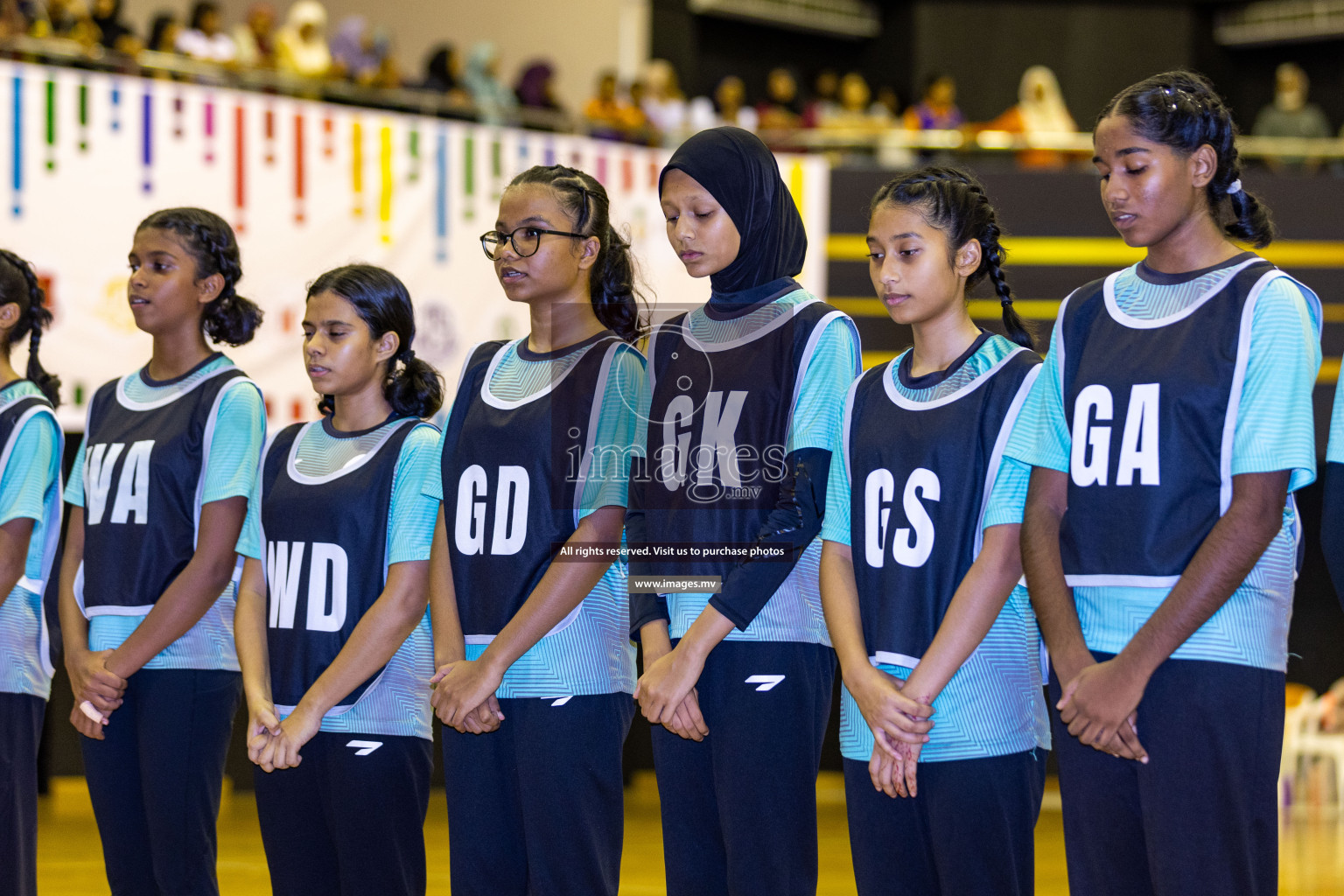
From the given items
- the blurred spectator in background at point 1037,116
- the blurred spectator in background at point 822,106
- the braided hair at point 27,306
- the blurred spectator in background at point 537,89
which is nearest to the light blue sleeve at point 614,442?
the braided hair at point 27,306

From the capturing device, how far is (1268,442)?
1686mm

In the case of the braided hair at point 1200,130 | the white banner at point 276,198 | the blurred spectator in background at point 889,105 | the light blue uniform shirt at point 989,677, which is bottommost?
the light blue uniform shirt at point 989,677

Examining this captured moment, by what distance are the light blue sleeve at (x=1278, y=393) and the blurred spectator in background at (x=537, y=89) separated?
6426 millimetres

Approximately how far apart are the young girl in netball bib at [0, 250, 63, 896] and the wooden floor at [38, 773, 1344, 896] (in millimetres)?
1528

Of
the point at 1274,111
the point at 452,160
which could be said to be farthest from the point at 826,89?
the point at 452,160

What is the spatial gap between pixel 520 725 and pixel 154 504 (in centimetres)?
88

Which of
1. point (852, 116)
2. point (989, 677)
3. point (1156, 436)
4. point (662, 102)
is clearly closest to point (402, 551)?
point (989, 677)

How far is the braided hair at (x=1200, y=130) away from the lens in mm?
1816

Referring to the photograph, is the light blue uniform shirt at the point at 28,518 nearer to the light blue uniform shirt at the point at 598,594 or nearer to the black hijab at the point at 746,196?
the light blue uniform shirt at the point at 598,594

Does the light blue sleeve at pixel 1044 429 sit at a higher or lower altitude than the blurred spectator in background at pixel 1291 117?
lower

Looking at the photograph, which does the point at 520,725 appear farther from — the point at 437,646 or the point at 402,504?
the point at 402,504

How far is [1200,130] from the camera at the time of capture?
5.97 ft

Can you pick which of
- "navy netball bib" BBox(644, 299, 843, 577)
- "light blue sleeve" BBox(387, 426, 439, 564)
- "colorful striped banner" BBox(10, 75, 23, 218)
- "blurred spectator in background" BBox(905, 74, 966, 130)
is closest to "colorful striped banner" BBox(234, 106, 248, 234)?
"colorful striped banner" BBox(10, 75, 23, 218)

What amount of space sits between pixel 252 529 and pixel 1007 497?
1393mm
